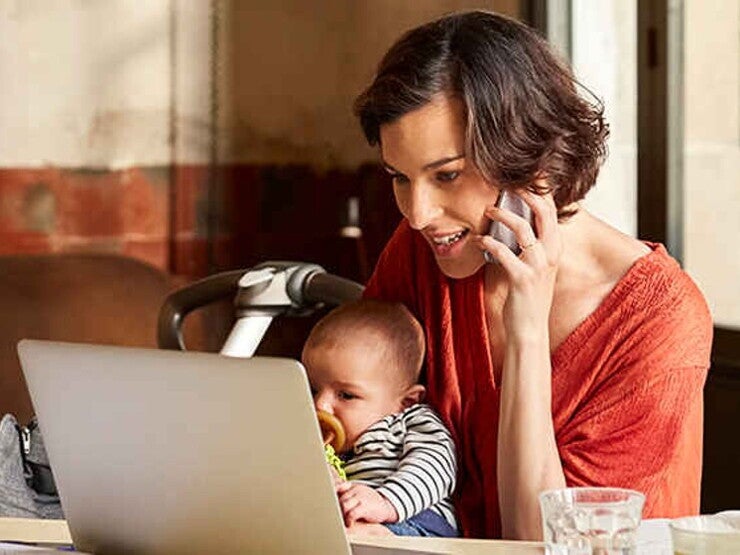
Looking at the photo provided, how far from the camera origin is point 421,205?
212 centimetres

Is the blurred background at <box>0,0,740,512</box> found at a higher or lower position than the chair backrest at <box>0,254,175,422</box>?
higher

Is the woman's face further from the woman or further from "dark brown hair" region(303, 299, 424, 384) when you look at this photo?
"dark brown hair" region(303, 299, 424, 384)

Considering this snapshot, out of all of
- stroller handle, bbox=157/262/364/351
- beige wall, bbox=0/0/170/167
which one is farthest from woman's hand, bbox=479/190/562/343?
beige wall, bbox=0/0/170/167

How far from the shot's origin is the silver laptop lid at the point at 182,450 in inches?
59.7

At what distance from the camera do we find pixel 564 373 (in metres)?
2.17

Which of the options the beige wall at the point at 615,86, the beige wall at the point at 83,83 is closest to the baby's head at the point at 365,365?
the beige wall at the point at 615,86

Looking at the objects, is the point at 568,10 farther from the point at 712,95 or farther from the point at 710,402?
the point at 710,402

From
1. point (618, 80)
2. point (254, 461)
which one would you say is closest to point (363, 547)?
point (254, 461)

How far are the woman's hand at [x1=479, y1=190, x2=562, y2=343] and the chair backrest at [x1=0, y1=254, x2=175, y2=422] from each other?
6.77 ft

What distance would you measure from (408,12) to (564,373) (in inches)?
112

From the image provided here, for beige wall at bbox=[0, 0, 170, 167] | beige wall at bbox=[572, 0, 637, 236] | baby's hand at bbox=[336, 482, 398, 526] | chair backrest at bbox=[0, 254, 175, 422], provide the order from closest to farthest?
baby's hand at bbox=[336, 482, 398, 526], chair backrest at bbox=[0, 254, 175, 422], beige wall at bbox=[572, 0, 637, 236], beige wall at bbox=[0, 0, 170, 167]

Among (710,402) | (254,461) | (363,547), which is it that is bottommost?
(710,402)

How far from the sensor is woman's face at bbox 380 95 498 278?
6.94 feet

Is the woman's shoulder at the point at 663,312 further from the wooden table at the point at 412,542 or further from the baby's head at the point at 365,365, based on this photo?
the wooden table at the point at 412,542
